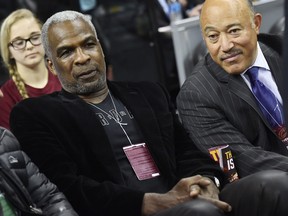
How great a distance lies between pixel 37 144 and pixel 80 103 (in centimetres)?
34

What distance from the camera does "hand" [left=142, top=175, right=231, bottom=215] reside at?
154 inches

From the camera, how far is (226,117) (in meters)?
4.61

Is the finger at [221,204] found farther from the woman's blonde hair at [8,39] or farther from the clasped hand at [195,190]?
the woman's blonde hair at [8,39]

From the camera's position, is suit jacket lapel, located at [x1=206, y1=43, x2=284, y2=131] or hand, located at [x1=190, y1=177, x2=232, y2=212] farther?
suit jacket lapel, located at [x1=206, y1=43, x2=284, y2=131]

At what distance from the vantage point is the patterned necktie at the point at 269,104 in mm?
4648

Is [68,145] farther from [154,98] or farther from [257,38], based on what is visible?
[257,38]

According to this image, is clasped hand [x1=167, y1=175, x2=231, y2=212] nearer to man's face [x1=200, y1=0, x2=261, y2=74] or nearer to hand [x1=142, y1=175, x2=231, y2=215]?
hand [x1=142, y1=175, x2=231, y2=215]

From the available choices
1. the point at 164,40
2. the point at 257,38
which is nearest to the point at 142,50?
the point at 164,40

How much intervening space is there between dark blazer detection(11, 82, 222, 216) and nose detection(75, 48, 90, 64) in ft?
0.58

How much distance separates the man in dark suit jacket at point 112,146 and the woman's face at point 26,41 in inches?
52.3

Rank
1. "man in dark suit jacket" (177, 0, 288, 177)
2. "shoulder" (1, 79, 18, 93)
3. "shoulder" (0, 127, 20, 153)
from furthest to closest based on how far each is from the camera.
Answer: "shoulder" (1, 79, 18, 93), "man in dark suit jacket" (177, 0, 288, 177), "shoulder" (0, 127, 20, 153)

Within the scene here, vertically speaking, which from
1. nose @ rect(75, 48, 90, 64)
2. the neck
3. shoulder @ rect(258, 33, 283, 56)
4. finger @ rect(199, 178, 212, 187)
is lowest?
finger @ rect(199, 178, 212, 187)

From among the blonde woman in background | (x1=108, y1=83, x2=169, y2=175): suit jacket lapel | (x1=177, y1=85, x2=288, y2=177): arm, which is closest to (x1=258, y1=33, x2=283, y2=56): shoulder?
(x1=177, y1=85, x2=288, y2=177): arm

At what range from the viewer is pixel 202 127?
4617 millimetres
